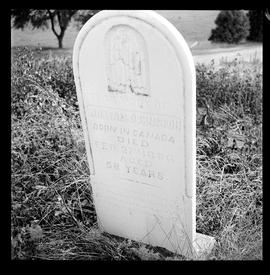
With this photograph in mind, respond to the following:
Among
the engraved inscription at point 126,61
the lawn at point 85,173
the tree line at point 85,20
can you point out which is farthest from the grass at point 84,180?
the tree line at point 85,20

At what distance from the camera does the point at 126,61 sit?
2.55 metres

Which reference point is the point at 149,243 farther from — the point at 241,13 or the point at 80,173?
the point at 241,13

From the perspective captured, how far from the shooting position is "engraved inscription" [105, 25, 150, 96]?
2.46m

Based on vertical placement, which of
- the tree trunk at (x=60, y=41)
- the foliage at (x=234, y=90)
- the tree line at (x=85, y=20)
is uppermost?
the tree line at (x=85, y=20)

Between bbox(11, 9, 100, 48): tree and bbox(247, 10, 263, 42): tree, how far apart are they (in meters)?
2.54

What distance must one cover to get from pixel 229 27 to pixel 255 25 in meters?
0.55

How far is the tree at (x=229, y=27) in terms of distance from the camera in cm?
704

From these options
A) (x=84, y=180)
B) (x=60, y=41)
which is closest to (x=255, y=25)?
(x=60, y=41)

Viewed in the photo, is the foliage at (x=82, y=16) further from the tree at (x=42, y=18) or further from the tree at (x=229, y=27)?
the tree at (x=229, y=27)

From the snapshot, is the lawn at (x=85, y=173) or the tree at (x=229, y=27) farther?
the tree at (x=229, y=27)

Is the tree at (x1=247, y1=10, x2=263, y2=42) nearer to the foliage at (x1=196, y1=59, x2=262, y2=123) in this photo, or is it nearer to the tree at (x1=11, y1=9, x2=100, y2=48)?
the foliage at (x1=196, y1=59, x2=262, y2=123)

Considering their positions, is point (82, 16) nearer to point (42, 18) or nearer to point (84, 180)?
point (42, 18)

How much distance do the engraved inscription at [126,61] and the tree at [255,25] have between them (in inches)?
207

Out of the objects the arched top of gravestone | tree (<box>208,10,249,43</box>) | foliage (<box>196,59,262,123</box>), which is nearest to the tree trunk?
tree (<box>208,10,249,43</box>)
